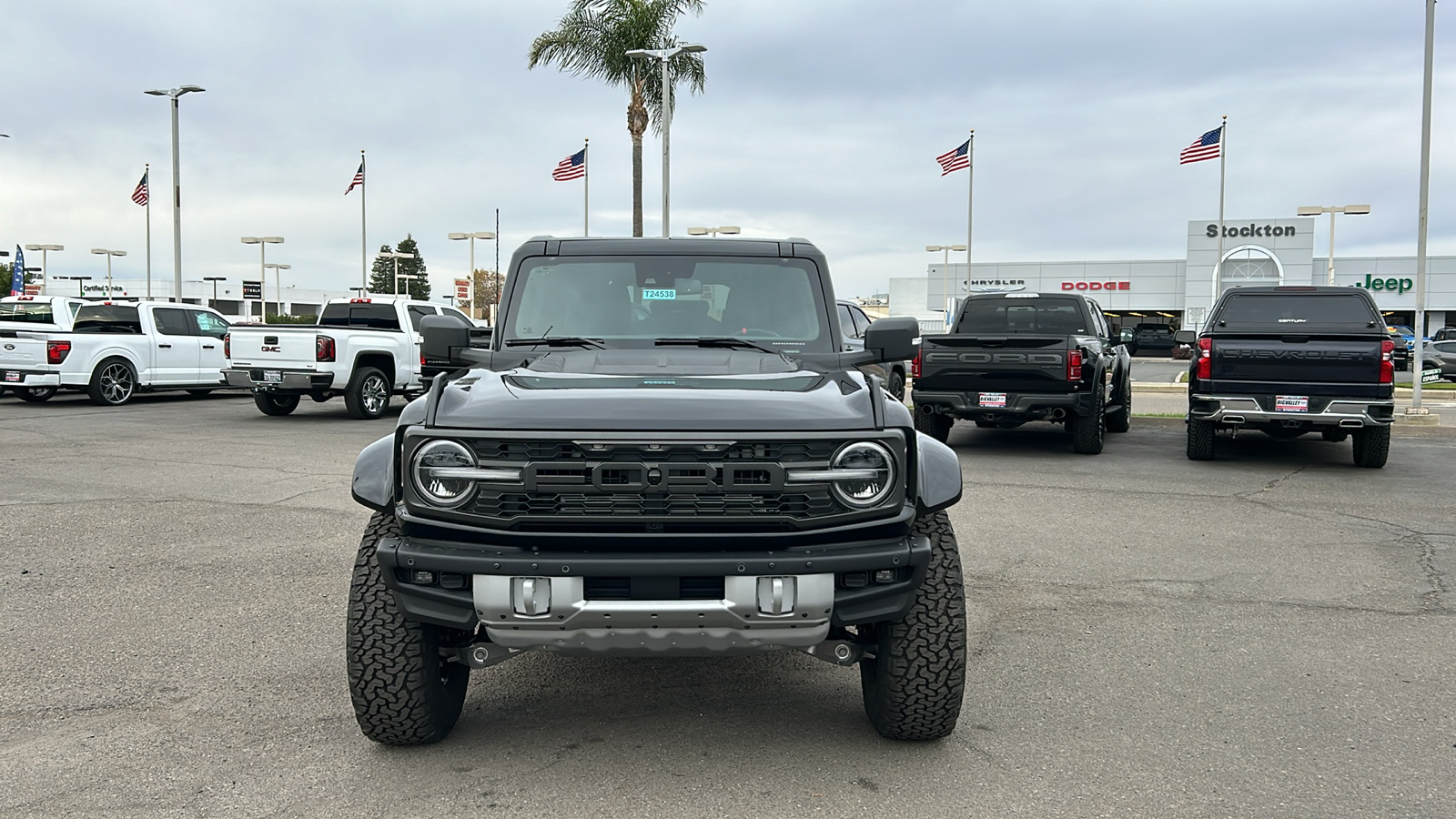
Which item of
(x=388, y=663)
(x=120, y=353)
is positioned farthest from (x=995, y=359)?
(x=120, y=353)

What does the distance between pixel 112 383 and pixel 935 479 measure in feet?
60.9

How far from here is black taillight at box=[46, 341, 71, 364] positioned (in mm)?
18219

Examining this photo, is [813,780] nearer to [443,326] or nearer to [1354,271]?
[443,326]

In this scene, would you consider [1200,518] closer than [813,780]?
No

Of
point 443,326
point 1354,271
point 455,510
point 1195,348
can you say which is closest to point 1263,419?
point 1195,348

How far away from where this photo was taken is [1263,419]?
37.4 feet

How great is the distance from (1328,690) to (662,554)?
116 inches

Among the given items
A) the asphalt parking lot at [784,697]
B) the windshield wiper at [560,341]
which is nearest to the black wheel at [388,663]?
the asphalt parking lot at [784,697]

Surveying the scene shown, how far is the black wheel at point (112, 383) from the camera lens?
61.5ft

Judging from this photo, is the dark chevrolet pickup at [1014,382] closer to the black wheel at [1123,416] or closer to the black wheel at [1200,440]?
the black wheel at [1200,440]

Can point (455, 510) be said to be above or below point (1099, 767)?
above

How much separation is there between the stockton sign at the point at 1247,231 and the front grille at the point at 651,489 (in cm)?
5559

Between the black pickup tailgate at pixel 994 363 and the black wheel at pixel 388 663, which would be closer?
the black wheel at pixel 388 663

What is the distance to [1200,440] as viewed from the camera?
39.9ft
